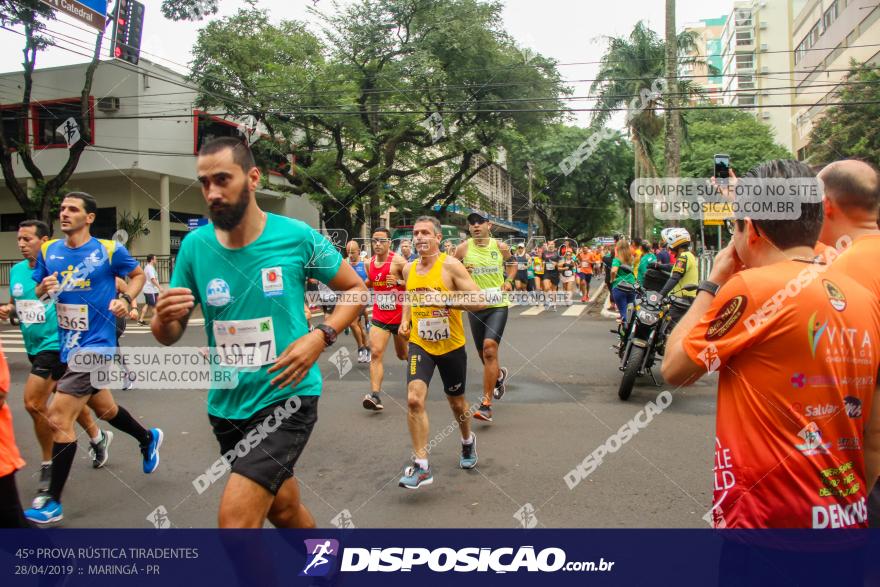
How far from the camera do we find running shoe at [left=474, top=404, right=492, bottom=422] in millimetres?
6355

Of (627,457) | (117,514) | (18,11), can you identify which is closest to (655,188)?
(627,457)

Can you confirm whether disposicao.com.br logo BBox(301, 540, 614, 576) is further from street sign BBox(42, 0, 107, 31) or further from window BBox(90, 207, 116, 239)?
window BBox(90, 207, 116, 239)

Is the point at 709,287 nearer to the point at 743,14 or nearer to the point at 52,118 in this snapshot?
the point at 52,118

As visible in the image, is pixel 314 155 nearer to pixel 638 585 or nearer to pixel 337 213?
pixel 337 213

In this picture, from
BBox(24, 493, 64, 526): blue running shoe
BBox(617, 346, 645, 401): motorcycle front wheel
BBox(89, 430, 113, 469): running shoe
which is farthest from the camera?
BBox(617, 346, 645, 401): motorcycle front wheel

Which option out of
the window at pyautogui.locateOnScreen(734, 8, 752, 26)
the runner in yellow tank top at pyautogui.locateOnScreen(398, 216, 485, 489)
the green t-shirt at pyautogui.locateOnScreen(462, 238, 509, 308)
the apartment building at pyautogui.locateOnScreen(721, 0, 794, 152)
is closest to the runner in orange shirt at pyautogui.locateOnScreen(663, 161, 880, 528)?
the runner in yellow tank top at pyautogui.locateOnScreen(398, 216, 485, 489)

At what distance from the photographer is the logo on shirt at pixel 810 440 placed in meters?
1.72

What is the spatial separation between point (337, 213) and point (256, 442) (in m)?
24.7

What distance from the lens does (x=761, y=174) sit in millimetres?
1902

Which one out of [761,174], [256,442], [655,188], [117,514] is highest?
[655,188]

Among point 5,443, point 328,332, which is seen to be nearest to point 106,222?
point 5,443

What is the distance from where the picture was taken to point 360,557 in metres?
3.08

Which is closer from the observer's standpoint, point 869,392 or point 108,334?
point 869,392

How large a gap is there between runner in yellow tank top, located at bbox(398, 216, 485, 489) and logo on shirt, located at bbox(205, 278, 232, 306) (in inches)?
81.0
